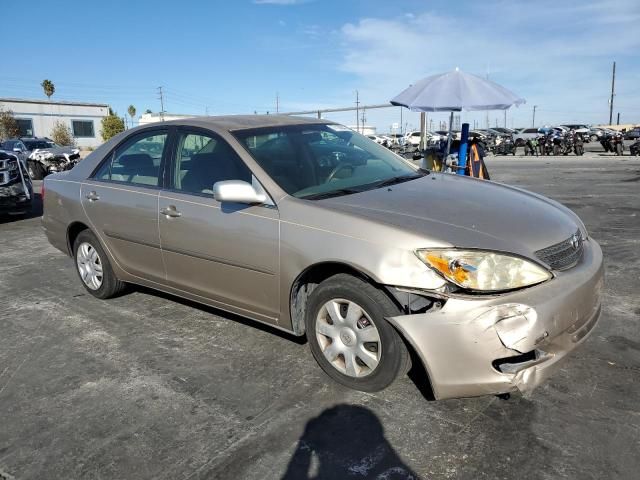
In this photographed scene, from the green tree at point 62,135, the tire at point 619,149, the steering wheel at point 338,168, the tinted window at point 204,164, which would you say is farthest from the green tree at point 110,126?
the steering wheel at point 338,168

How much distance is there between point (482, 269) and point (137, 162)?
2.94 meters

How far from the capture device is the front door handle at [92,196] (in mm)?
4462

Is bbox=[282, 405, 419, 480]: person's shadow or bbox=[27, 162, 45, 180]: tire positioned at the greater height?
bbox=[27, 162, 45, 180]: tire

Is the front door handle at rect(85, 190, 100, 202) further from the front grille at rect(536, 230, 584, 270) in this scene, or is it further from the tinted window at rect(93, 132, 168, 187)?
the front grille at rect(536, 230, 584, 270)

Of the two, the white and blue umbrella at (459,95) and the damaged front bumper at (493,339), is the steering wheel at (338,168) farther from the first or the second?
the white and blue umbrella at (459,95)

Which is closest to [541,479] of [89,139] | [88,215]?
[88,215]

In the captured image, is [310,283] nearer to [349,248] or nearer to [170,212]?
[349,248]

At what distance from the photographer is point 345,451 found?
249 centimetres

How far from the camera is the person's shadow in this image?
2340 millimetres

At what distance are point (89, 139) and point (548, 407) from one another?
59551mm

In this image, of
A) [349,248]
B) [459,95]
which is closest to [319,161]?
[349,248]

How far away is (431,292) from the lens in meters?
2.60

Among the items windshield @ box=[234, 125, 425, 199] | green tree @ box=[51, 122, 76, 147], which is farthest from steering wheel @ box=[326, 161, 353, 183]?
green tree @ box=[51, 122, 76, 147]

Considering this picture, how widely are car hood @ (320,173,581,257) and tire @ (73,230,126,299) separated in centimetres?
240
